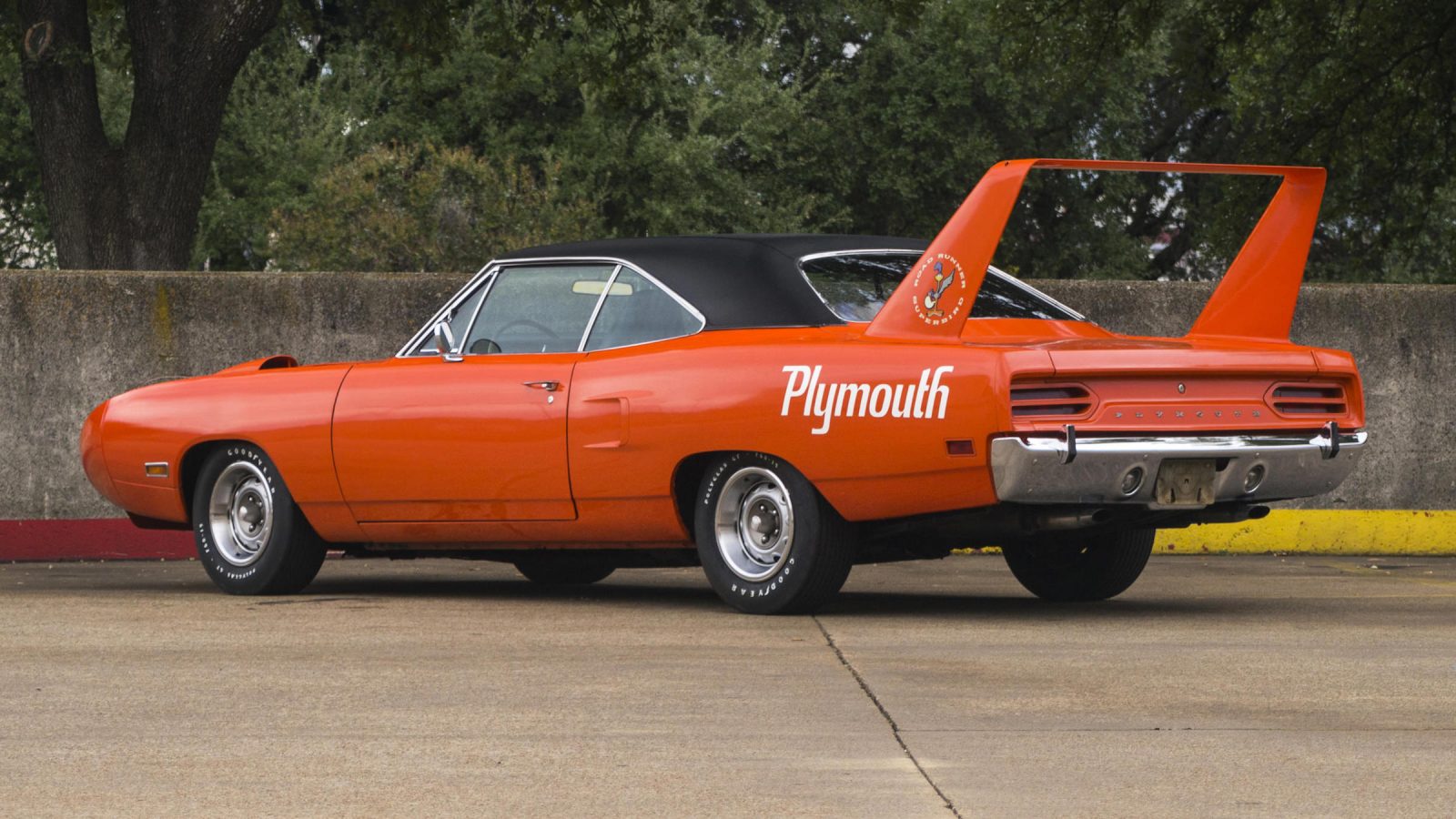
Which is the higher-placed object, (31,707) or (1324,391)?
(1324,391)

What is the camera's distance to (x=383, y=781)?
4668 millimetres

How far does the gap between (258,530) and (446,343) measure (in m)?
1.28

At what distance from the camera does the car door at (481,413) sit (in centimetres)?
833

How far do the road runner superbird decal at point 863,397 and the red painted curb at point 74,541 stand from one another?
5356 millimetres

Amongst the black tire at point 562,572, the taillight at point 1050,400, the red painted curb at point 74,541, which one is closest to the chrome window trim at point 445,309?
the black tire at point 562,572

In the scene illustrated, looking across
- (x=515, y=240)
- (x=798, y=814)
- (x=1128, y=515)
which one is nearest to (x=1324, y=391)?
(x=1128, y=515)

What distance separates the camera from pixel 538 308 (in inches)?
342

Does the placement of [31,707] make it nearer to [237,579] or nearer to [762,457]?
[762,457]

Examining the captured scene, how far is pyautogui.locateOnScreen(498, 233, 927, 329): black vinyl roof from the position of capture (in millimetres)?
7969

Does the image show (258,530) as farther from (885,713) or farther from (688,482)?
(885,713)

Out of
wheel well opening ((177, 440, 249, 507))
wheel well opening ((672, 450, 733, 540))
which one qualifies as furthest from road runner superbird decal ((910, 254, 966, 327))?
wheel well opening ((177, 440, 249, 507))

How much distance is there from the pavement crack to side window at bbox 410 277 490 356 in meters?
1.96

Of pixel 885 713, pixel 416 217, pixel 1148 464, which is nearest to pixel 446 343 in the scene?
pixel 1148 464

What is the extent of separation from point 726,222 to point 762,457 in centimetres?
3056
